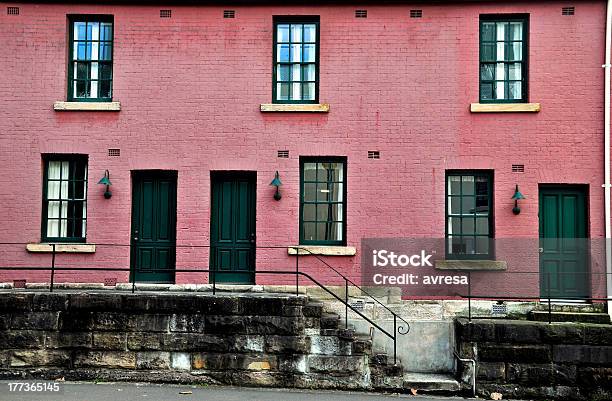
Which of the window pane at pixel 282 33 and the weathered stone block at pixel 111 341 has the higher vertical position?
the window pane at pixel 282 33

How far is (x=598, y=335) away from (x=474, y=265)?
249cm

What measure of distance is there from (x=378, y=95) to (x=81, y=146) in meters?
6.16

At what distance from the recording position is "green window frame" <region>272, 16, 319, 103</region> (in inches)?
496

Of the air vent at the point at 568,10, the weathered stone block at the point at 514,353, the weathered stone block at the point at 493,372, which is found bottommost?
the weathered stone block at the point at 493,372

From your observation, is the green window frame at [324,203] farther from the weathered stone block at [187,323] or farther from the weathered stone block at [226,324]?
the weathered stone block at [187,323]

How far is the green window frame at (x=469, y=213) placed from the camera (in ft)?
40.1

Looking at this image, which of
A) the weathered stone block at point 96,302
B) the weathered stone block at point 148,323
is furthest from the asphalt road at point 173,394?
the weathered stone block at point 96,302

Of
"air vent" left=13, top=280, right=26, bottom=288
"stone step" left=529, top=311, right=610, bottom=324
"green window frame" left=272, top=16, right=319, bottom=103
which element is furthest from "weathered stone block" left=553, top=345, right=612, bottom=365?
"air vent" left=13, top=280, right=26, bottom=288

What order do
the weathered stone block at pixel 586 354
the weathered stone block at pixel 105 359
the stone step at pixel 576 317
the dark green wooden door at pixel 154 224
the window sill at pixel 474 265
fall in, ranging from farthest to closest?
the dark green wooden door at pixel 154 224
the window sill at pixel 474 265
the stone step at pixel 576 317
the weathered stone block at pixel 105 359
the weathered stone block at pixel 586 354

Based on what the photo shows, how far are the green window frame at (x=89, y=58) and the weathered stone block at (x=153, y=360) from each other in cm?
545

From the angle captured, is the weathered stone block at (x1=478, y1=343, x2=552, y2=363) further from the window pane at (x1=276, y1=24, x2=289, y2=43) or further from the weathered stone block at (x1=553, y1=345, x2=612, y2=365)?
the window pane at (x1=276, y1=24, x2=289, y2=43)

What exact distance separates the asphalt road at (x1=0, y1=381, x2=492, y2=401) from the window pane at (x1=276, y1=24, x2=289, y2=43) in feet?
22.8

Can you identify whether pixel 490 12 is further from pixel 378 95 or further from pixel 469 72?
pixel 378 95

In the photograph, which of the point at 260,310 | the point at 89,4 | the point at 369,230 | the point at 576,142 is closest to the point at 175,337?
the point at 260,310
